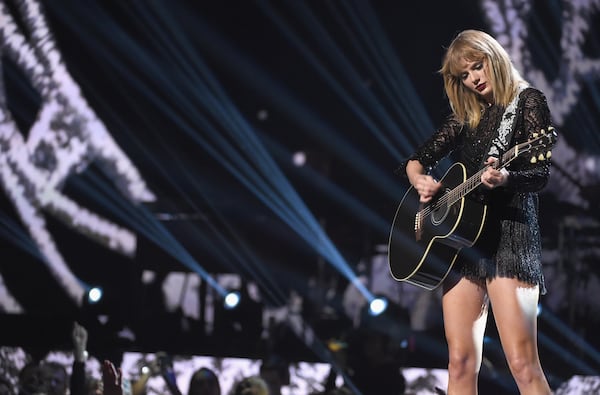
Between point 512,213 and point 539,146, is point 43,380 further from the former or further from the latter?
point 539,146

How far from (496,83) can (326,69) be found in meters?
5.93

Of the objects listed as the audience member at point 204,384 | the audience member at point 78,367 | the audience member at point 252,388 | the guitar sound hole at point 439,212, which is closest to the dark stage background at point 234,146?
the audience member at point 204,384

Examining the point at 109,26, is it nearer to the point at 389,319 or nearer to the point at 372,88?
the point at 372,88

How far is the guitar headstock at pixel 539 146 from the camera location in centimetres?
256

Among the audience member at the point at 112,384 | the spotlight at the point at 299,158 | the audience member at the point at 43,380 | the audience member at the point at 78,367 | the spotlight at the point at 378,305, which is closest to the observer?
the audience member at the point at 112,384

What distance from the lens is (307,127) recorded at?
355 inches

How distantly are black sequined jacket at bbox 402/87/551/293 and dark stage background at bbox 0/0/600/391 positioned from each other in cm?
498

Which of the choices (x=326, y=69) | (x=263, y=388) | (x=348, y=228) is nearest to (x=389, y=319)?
(x=348, y=228)

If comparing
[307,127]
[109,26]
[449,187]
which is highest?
[109,26]

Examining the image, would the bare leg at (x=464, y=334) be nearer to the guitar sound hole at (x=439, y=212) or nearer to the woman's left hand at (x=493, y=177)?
the guitar sound hole at (x=439, y=212)

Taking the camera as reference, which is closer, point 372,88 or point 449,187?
point 449,187

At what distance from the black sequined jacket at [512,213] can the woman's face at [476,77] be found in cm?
8

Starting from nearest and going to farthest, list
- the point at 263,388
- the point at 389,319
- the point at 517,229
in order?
1. the point at 517,229
2. the point at 263,388
3. the point at 389,319

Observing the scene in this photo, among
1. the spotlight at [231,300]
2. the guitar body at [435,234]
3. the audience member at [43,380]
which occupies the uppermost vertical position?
the spotlight at [231,300]
